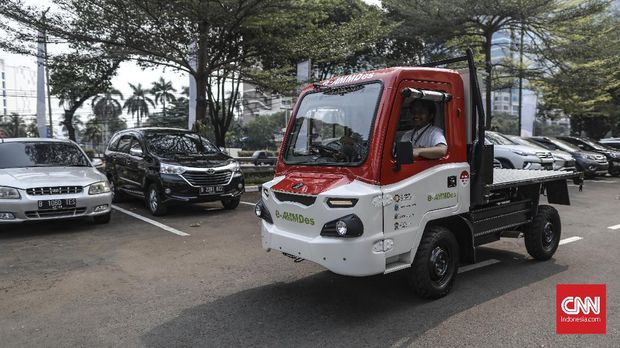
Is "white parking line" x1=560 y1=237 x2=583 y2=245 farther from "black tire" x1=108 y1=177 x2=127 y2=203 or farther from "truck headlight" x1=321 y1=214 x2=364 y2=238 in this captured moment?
"black tire" x1=108 y1=177 x2=127 y2=203

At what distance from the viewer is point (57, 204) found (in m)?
7.55

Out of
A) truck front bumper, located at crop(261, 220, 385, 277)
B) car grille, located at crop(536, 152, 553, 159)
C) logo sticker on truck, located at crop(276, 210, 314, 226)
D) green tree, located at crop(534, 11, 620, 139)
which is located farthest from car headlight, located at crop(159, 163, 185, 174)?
green tree, located at crop(534, 11, 620, 139)

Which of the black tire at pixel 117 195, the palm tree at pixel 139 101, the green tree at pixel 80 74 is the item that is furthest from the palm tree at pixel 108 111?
the black tire at pixel 117 195

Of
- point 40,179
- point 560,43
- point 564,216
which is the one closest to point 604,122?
point 560,43

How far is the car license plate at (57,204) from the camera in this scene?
7.46 metres

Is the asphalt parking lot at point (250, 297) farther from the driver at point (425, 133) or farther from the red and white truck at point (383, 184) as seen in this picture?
the driver at point (425, 133)

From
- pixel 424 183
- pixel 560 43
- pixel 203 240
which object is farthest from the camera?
pixel 560 43

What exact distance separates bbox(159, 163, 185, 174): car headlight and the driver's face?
229 inches

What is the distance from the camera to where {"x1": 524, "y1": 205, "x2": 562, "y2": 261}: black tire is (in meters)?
5.98

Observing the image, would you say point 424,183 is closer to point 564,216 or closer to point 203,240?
point 203,240

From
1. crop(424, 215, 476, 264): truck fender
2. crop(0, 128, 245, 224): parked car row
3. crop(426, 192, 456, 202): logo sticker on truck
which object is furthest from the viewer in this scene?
crop(0, 128, 245, 224): parked car row

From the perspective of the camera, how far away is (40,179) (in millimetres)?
7711

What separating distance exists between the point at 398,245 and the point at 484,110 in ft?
6.16

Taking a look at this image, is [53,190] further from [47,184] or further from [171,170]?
[171,170]
